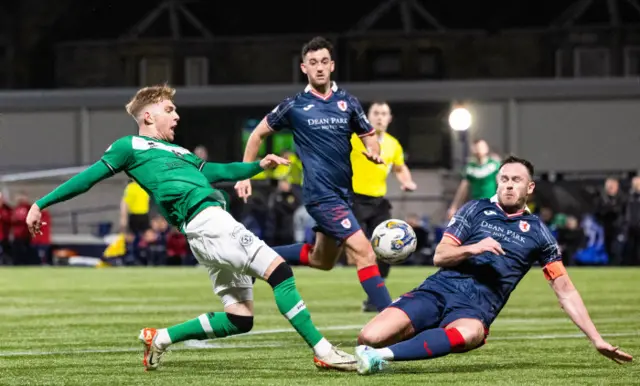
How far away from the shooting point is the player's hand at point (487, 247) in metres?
7.49

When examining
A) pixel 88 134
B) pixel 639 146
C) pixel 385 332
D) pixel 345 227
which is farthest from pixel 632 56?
pixel 385 332

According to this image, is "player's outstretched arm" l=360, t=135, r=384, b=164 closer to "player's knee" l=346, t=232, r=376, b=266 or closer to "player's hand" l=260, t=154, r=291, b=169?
"player's knee" l=346, t=232, r=376, b=266

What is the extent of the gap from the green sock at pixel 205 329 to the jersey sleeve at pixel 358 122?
→ 2.78 metres

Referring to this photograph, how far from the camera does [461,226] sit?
26.5 feet

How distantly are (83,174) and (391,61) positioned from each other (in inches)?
1373

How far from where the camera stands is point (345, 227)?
10.5 m

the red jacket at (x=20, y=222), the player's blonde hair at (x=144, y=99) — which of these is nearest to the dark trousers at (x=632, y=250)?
the red jacket at (x=20, y=222)

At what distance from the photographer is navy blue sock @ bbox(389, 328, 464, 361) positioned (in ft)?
24.9

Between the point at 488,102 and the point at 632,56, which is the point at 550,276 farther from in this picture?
the point at 632,56

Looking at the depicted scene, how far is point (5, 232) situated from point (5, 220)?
0.94 ft

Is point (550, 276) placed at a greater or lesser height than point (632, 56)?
lesser

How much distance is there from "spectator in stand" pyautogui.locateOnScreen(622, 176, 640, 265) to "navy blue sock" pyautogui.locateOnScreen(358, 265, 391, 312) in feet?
47.0

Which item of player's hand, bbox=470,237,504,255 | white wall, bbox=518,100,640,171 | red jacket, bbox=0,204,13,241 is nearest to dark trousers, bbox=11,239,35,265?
red jacket, bbox=0,204,13,241

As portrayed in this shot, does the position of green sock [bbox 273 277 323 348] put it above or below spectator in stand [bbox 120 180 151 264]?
above
